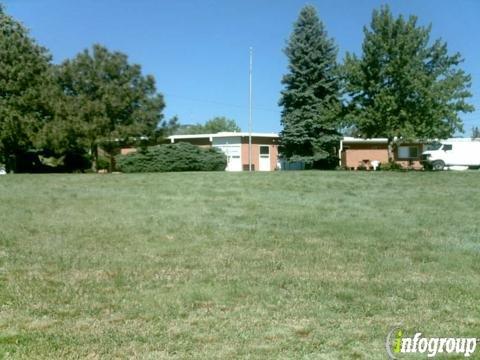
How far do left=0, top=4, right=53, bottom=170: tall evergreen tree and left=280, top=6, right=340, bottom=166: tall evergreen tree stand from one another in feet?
53.8

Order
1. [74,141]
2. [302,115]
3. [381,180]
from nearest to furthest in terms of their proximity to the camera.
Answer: [381,180] → [74,141] → [302,115]

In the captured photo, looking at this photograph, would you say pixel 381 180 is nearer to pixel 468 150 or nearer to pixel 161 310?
pixel 161 310

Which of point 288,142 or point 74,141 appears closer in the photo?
point 74,141

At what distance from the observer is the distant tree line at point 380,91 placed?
3222 cm

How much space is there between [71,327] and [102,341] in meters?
0.46

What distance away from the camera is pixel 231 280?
19.4ft

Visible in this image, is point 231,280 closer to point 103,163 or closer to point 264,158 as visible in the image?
point 103,163

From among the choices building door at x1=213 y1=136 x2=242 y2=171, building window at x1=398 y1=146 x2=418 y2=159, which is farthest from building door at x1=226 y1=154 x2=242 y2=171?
building window at x1=398 y1=146 x2=418 y2=159

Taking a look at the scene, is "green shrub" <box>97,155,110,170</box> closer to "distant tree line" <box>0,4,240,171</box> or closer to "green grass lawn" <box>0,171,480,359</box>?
"distant tree line" <box>0,4,240,171</box>

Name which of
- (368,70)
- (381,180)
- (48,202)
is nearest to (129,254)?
(48,202)

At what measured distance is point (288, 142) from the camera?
39.2 metres

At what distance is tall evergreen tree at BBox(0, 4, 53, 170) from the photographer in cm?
3297

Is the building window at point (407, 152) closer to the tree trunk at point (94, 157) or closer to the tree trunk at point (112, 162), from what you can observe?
the tree trunk at point (112, 162)

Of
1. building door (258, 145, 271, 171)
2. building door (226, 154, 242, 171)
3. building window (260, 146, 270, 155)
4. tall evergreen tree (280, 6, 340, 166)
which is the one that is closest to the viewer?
tall evergreen tree (280, 6, 340, 166)
